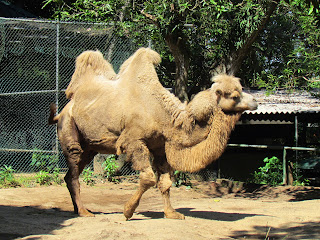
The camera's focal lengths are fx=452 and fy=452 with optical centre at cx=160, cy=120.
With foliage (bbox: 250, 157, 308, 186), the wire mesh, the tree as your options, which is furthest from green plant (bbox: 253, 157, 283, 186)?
the wire mesh

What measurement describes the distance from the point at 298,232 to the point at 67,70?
761 centimetres

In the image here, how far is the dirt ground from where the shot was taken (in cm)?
503

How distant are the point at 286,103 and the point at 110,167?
5.35 metres

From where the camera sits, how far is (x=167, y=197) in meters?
6.21

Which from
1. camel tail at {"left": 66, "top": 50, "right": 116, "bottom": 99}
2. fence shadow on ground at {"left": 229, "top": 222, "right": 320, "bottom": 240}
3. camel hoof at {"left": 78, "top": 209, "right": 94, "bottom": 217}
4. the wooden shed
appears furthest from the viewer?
the wooden shed

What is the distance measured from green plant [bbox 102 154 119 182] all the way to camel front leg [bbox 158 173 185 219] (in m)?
4.59

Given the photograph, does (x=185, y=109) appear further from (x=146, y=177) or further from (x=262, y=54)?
(x=262, y=54)

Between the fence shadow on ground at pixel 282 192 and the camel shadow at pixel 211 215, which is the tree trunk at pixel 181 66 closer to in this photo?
the fence shadow on ground at pixel 282 192

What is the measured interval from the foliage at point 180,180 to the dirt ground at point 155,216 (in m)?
0.20

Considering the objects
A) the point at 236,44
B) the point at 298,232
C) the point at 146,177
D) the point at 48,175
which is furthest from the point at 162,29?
the point at 298,232

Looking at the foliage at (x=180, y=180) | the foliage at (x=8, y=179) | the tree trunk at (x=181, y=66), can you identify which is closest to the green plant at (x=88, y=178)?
the foliage at (x=8, y=179)

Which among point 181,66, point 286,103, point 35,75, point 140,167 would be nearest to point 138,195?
point 140,167

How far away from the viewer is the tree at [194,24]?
9.67m

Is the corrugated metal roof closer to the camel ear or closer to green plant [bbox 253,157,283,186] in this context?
green plant [bbox 253,157,283,186]
